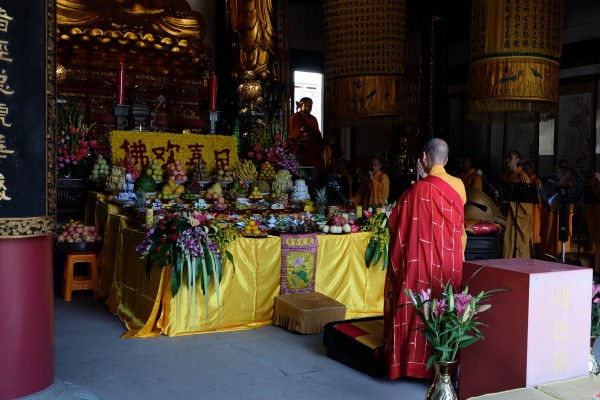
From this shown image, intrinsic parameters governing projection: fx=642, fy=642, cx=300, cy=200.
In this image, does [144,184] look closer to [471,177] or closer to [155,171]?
[155,171]

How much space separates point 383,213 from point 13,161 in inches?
124

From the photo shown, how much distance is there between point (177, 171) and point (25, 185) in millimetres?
3652

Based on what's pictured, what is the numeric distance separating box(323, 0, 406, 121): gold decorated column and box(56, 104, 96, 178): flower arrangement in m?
2.70

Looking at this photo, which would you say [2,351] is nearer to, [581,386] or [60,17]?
[581,386]

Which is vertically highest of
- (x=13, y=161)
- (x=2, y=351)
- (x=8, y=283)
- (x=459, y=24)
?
(x=459, y=24)

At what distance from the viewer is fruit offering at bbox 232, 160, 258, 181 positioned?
6660 mm

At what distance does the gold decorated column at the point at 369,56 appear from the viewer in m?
4.92

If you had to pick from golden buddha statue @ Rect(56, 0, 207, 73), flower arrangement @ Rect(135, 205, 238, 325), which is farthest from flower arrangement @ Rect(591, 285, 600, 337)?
golden buddha statue @ Rect(56, 0, 207, 73)

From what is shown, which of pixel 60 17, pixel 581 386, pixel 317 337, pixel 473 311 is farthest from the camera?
pixel 60 17

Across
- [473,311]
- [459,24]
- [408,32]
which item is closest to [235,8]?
[408,32]

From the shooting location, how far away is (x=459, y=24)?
11.2m

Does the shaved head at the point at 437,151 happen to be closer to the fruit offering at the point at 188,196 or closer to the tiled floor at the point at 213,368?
the tiled floor at the point at 213,368

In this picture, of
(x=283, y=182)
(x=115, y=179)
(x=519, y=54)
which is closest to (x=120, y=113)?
(x=115, y=179)

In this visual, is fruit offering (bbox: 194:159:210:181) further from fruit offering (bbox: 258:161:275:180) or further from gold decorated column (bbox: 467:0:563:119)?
gold decorated column (bbox: 467:0:563:119)
